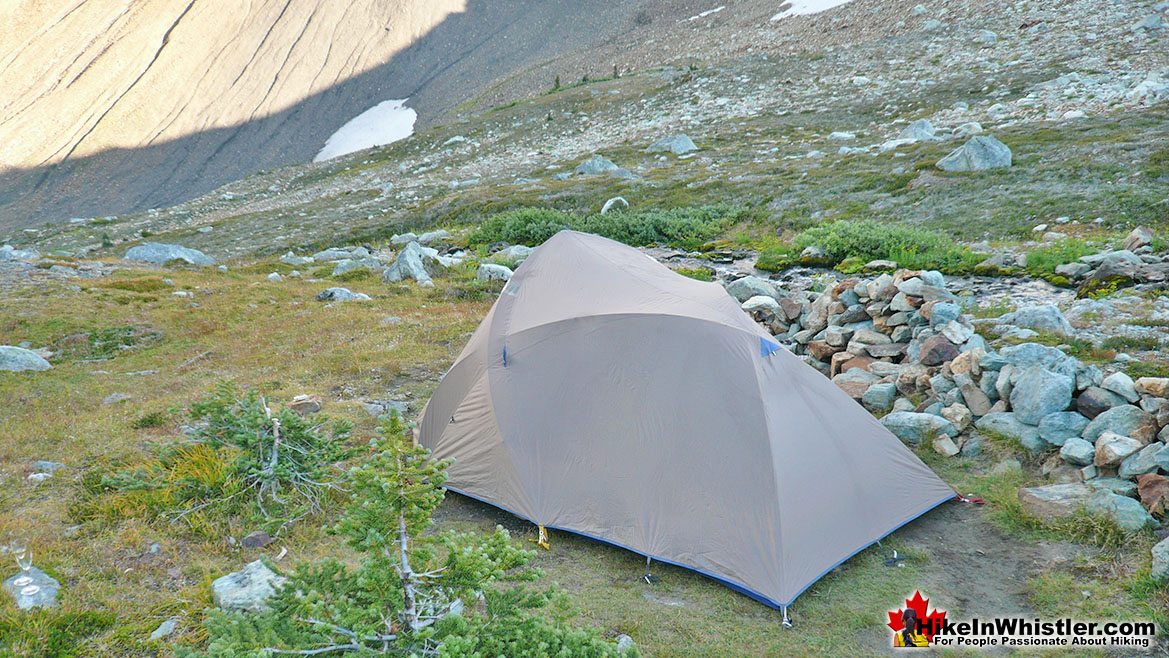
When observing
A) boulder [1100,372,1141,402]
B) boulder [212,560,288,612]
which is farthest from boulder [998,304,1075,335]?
boulder [212,560,288,612]

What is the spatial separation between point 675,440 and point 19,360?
33.6 ft

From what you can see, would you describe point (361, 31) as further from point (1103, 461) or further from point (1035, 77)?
point (1103, 461)

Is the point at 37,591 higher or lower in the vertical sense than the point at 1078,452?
higher

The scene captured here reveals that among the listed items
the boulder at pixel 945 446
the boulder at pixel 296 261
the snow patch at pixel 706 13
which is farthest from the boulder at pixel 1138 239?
the snow patch at pixel 706 13

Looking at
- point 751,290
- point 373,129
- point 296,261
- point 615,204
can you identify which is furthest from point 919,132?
point 373,129

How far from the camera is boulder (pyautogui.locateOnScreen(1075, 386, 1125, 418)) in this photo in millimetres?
6582

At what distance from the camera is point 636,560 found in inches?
238

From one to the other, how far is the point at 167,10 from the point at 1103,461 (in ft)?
340

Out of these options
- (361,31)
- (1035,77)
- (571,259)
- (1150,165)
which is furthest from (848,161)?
(361,31)

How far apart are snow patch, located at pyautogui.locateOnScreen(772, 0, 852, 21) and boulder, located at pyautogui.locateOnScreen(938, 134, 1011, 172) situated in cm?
3987

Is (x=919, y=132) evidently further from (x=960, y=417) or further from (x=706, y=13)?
(x=706, y=13)

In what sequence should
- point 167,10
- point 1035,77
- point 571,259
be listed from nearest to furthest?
point 571,259 → point 1035,77 → point 167,10

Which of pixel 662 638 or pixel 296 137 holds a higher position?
pixel 296 137

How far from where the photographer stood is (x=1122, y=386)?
6.55 m
